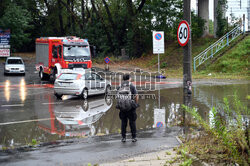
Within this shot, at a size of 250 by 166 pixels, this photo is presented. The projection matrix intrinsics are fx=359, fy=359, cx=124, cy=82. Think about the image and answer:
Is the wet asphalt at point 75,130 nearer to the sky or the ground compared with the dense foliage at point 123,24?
nearer to the ground

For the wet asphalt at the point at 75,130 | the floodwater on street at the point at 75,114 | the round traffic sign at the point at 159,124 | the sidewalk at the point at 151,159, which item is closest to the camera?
the sidewalk at the point at 151,159

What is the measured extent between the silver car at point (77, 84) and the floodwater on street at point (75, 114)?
0.41m

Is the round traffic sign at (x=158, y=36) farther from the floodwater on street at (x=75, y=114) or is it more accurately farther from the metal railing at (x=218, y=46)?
the floodwater on street at (x=75, y=114)

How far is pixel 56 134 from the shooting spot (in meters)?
10.3

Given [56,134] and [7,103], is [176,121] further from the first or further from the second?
[7,103]

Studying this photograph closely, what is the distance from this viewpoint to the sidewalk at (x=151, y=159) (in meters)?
6.93

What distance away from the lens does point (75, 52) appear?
2559 cm

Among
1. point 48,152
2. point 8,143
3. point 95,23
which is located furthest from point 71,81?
point 95,23

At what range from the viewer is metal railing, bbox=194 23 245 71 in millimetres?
→ 31781

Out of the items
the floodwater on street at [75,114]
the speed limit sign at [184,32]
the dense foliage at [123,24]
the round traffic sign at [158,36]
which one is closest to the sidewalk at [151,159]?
the floodwater on street at [75,114]

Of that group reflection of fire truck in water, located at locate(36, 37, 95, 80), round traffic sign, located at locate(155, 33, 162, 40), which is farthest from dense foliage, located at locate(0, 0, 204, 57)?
reflection of fire truck in water, located at locate(36, 37, 95, 80)

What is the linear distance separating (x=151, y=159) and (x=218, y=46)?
27.7 meters

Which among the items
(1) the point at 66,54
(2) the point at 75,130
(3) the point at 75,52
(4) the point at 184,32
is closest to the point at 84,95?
(2) the point at 75,130

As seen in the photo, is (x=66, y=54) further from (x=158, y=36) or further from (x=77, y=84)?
(x=77, y=84)
